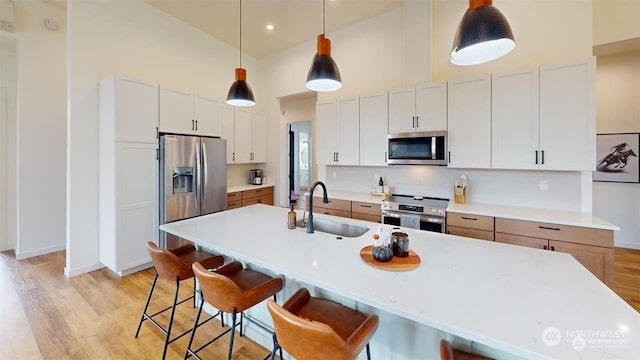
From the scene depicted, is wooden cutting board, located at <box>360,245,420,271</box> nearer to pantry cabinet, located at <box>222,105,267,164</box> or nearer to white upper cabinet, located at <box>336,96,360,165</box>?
white upper cabinet, located at <box>336,96,360,165</box>

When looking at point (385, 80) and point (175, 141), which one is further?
point (385, 80)

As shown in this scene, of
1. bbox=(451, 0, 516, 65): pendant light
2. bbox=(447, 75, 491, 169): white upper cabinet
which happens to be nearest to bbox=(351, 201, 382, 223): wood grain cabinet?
bbox=(447, 75, 491, 169): white upper cabinet

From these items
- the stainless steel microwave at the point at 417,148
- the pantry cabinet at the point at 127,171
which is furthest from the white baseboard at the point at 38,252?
the stainless steel microwave at the point at 417,148

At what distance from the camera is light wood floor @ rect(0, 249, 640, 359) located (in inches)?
77.4

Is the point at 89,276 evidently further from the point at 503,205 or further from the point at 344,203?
the point at 503,205

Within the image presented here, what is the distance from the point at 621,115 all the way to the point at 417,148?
3.43m

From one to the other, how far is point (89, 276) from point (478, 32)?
4521mm

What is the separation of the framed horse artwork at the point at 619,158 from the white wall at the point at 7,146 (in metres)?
9.04

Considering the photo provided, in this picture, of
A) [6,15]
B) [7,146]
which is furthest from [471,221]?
[7,146]

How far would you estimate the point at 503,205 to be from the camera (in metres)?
Answer: 3.12

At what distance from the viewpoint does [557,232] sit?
2.43 meters

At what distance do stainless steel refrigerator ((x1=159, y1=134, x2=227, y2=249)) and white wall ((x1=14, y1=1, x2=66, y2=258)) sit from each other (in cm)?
205

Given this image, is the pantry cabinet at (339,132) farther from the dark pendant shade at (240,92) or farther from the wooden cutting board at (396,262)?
the wooden cutting board at (396,262)

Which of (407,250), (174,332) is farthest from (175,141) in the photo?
(407,250)
